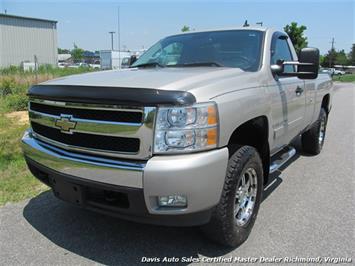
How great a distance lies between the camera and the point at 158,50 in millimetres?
4582

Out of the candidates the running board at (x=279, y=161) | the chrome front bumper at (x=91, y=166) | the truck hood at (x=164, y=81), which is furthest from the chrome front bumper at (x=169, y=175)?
the running board at (x=279, y=161)

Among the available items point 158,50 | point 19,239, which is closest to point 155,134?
point 19,239

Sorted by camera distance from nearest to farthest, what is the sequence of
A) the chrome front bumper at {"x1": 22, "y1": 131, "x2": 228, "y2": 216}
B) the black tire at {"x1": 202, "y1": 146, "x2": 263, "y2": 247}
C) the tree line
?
the chrome front bumper at {"x1": 22, "y1": 131, "x2": 228, "y2": 216} < the black tire at {"x1": 202, "y1": 146, "x2": 263, "y2": 247} < the tree line

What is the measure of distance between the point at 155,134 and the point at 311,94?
341 centimetres

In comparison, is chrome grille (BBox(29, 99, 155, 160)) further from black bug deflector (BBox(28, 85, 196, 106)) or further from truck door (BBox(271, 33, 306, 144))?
truck door (BBox(271, 33, 306, 144))

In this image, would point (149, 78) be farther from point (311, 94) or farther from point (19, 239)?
point (311, 94)

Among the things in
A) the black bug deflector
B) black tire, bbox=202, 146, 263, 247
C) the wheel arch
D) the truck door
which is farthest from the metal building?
black tire, bbox=202, 146, 263, 247

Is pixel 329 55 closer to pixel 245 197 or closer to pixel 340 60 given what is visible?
pixel 340 60

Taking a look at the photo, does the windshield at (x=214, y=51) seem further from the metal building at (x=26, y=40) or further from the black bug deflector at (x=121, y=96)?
the metal building at (x=26, y=40)

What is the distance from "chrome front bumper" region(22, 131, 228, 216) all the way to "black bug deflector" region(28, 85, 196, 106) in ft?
1.23

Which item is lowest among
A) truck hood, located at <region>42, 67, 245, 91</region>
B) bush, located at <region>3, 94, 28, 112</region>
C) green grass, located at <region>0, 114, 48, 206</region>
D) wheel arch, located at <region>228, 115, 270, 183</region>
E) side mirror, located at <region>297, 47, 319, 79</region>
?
green grass, located at <region>0, 114, 48, 206</region>

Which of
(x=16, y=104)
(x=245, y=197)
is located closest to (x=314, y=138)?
(x=245, y=197)

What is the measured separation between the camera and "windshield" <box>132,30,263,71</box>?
3719 mm

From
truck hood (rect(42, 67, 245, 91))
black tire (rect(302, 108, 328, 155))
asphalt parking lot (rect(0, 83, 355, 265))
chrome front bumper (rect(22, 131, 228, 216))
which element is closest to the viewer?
chrome front bumper (rect(22, 131, 228, 216))
